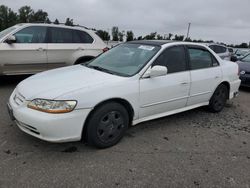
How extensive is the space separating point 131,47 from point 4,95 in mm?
3215

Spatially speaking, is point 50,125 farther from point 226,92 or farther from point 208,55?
point 226,92

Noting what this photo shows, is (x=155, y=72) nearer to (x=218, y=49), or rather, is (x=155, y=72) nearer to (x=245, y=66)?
(x=245, y=66)

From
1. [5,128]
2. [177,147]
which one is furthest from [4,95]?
[177,147]

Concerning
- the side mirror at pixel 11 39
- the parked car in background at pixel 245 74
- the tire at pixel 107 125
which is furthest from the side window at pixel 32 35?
the parked car in background at pixel 245 74

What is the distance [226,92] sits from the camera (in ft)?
17.2

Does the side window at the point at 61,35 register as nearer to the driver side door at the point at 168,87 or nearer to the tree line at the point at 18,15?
the driver side door at the point at 168,87

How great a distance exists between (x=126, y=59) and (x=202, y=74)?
1500 millimetres

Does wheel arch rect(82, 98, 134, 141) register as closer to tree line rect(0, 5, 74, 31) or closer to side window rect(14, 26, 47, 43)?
side window rect(14, 26, 47, 43)

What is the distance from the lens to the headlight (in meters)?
2.90

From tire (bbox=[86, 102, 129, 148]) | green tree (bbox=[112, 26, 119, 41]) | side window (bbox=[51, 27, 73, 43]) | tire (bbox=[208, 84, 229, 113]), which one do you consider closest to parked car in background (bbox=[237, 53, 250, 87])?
tire (bbox=[208, 84, 229, 113])

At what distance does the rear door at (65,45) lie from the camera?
21.5ft

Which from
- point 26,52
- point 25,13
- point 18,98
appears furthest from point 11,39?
point 25,13

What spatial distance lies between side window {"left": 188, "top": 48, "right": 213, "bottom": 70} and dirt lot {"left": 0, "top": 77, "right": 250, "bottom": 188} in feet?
3.77

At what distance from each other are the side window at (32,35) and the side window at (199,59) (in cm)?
398
